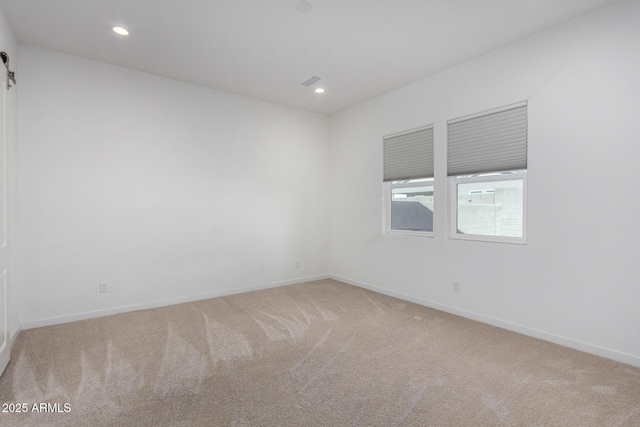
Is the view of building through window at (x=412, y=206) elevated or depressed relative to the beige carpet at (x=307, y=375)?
elevated

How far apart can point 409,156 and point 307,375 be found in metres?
2.97

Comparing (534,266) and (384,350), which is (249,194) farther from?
(534,266)

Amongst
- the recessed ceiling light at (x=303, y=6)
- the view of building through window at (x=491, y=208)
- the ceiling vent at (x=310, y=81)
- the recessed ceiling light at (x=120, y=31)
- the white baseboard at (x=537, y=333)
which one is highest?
the ceiling vent at (x=310, y=81)

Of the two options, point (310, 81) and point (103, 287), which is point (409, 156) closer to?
point (310, 81)

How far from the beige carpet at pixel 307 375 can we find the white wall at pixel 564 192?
294 mm

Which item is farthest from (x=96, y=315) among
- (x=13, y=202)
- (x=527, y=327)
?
(x=527, y=327)

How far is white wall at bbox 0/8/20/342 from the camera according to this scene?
262 cm

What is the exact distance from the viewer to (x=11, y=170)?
2855 mm

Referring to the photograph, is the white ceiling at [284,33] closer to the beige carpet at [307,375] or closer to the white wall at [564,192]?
the white wall at [564,192]

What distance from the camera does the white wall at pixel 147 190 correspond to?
322 cm

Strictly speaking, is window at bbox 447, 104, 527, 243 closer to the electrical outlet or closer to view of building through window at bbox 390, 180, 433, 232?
view of building through window at bbox 390, 180, 433, 232

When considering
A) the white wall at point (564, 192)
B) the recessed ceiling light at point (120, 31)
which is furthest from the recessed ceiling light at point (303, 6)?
the white wall at point (564, 192)

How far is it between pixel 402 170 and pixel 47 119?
4.05 meters

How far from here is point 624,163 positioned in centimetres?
246
